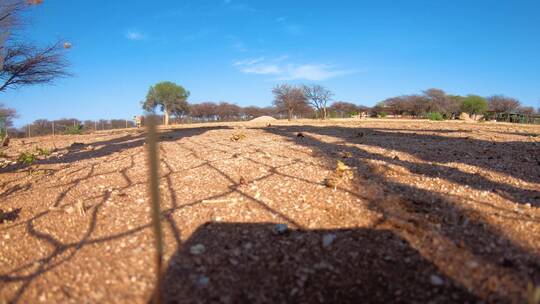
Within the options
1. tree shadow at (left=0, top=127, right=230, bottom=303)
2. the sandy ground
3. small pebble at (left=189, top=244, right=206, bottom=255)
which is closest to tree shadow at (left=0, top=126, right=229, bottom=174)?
the sandy ground

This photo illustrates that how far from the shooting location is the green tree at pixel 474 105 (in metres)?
55.2

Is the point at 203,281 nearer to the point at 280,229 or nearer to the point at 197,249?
the point at 197,249

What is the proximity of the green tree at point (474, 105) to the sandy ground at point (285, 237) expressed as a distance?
2317 inches

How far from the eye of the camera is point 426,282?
1738mm

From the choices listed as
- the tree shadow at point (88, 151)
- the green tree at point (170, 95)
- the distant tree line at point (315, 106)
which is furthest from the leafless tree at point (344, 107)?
the tree shadow at point (88, 151)

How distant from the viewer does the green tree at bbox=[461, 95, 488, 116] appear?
5525cm

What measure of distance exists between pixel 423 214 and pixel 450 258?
0.65m

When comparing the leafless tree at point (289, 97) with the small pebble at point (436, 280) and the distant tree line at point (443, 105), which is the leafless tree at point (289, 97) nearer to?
the distant tree line at point (443, 105)

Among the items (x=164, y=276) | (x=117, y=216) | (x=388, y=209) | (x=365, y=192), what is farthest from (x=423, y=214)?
(x=117, y=216)

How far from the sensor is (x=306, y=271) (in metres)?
1.91

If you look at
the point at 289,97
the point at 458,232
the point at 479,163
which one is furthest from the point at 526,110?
the point at 458,232

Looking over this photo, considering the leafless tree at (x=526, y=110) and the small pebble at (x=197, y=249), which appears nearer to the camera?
the small pebble at (x=197, y=249)

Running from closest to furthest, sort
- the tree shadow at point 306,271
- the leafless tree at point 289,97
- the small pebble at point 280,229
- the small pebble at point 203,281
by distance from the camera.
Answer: the tree shadow at point 306,271, the small pebble at point 203,281, the small pebble at point 280,229, the leafless tree at point 289,97

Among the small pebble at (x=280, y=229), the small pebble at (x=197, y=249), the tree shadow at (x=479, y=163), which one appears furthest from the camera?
the tree shadow at (x=479, y=163)
